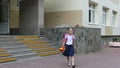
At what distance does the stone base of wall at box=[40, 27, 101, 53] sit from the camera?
16078 millimetres

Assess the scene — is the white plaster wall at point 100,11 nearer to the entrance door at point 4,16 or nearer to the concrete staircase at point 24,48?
the concrete staircase at point 24,48

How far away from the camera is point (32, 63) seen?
11289 millimetres

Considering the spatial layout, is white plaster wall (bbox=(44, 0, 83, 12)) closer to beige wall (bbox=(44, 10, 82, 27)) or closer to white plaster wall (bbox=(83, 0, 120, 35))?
beige wall (bbox=(44, 10, 82, 27))

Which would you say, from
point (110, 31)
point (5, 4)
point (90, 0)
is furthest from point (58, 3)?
point (110, 31)

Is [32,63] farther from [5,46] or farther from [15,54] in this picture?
[5,46]

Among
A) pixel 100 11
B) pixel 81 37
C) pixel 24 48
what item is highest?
pixel 100 11

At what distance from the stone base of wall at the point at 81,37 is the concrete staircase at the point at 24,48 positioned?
2.03 ft

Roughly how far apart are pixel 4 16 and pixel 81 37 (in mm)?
7444

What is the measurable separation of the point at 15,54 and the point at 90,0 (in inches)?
441

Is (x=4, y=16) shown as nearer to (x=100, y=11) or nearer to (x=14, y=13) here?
(x=14, y=13)

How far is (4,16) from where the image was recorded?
2044cm

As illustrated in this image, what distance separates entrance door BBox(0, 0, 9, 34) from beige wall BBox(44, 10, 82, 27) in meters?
→ 3.55

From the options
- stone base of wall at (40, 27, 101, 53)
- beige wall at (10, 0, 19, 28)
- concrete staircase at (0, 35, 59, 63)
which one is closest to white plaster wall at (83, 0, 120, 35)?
stone base of wall at (40, 27, 101, 53)

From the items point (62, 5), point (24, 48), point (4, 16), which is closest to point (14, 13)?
point (4, 16)
